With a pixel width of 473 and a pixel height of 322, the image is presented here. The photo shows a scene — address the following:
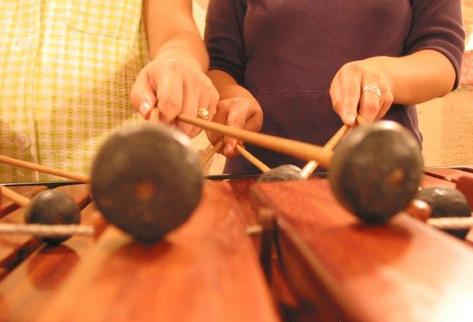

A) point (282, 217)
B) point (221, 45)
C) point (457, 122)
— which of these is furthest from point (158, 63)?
point (457, 122)

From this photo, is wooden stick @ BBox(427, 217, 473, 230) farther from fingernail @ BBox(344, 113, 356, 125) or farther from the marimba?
fingernail @ BBox(344, 113, 356, 125)

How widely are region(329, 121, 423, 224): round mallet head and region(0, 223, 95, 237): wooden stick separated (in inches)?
14.8

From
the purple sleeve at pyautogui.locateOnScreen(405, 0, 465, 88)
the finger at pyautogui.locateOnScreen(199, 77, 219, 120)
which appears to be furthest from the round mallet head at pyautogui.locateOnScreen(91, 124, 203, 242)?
the purple sleeve at pyautogui.locateOnScreen(405, 0, 465, 88)

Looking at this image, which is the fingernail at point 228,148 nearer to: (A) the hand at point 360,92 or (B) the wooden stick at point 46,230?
(A) the hand at point 360,92

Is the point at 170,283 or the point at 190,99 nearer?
the point at 170,283

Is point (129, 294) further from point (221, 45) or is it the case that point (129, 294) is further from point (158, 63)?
point (221, 45)

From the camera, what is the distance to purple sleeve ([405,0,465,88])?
1.70 metres

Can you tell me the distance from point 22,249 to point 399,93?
1193 millimetres

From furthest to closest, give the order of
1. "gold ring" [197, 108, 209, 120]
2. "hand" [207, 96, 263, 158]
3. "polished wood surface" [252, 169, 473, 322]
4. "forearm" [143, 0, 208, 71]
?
1. "forearm" [143, 0, 208, 71]
2. "hand" [207, 96, 263, 158]
3. "gold ring" [197, 108, 209, 120]
4. "polished wood surface" [252, 169, 473, 322]

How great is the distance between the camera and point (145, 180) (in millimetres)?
506

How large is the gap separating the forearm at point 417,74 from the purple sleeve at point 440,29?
46 millimetres

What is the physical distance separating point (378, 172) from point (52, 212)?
0.51m

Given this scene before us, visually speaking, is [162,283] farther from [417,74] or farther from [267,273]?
[417,74]

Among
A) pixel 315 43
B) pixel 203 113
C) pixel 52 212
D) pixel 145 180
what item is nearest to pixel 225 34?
pixel 315 43
